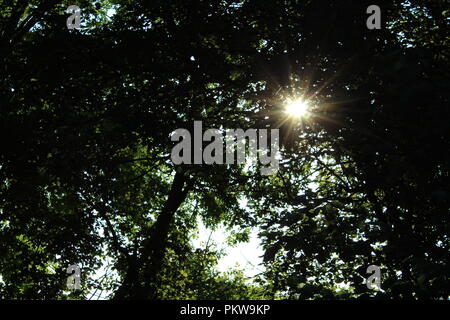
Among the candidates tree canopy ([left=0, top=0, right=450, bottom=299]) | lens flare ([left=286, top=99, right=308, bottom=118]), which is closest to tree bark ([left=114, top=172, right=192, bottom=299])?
tree canopy ([left=0, top=0, right=450, bottom=299])

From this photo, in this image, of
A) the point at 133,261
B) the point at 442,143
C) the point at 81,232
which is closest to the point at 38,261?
the point at 81,232

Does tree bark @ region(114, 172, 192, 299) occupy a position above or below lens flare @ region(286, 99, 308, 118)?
below

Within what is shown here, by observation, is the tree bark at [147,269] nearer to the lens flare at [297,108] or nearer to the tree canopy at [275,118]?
the tree canopy at [275,118]

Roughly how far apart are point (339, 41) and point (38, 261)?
11.4 meters

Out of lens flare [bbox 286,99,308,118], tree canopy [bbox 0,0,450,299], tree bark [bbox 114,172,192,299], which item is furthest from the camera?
tree bark [bbox 114,172,192,299]

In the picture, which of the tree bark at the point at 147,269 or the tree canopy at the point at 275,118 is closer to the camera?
the tree canopy at the point at 275,118


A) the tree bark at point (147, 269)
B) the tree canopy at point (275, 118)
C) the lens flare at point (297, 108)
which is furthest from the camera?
the tree bark at point (147, 269)

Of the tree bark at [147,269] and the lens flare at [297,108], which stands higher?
the lens flare at [297,108]

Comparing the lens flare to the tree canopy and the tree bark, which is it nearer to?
the tree canopy

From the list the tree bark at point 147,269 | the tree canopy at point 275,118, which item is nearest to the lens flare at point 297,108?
the tree canopy at point 275,118

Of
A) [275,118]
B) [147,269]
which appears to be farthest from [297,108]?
[147,269]

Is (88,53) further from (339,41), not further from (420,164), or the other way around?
(420,164)

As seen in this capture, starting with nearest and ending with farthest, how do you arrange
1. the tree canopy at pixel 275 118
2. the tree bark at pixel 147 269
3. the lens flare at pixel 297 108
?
the tree canopy at pixel 275 118 → the lens flare at pixel 297 108 → the tree bark at pixel 147 269

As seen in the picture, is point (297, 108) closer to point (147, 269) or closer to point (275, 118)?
point (275, 118)
